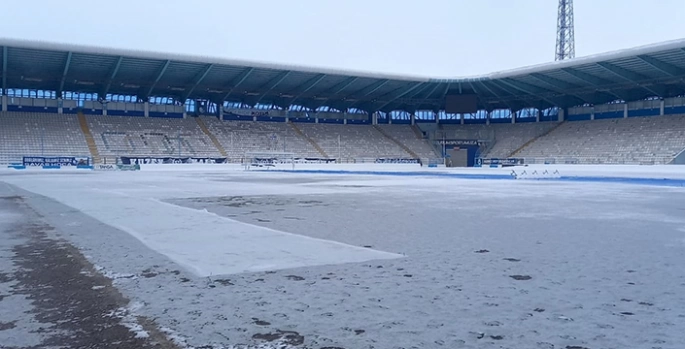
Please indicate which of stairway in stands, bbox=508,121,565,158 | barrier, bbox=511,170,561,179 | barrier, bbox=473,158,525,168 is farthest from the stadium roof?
barrier, bbox=511,170,561,179

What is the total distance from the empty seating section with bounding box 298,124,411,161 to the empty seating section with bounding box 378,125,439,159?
6.97 ft

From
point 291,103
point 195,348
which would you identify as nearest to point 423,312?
point 195,348

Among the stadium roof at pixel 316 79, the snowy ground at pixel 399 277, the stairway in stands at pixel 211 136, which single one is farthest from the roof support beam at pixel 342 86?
the snowy ground at pixel 399 277

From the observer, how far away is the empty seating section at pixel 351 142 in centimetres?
6938

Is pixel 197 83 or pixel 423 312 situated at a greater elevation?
pixel 197 83

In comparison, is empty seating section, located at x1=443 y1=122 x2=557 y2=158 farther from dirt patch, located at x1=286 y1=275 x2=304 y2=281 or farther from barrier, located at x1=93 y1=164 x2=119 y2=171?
dirt patch, located at x1=286 y1=275 x2=304 y2=281

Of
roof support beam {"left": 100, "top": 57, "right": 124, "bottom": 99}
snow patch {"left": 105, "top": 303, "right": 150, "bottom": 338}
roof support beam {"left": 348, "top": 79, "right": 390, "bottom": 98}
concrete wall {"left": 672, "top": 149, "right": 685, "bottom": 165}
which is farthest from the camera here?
roof support beam {"left": 348, "top": 79, "right": 390, "bottom": 98}

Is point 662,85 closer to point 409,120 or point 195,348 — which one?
→ point 409,120

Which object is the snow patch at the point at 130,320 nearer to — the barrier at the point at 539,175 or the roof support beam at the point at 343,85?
the barrier at the point at 539,175

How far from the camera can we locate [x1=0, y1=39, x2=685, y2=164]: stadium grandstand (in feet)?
173

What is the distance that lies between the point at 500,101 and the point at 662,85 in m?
21.6

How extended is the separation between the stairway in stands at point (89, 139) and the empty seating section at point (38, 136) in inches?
15.6

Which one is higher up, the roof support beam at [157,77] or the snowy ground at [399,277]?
the roof support beam at [157,77]

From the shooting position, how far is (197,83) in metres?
60.0
